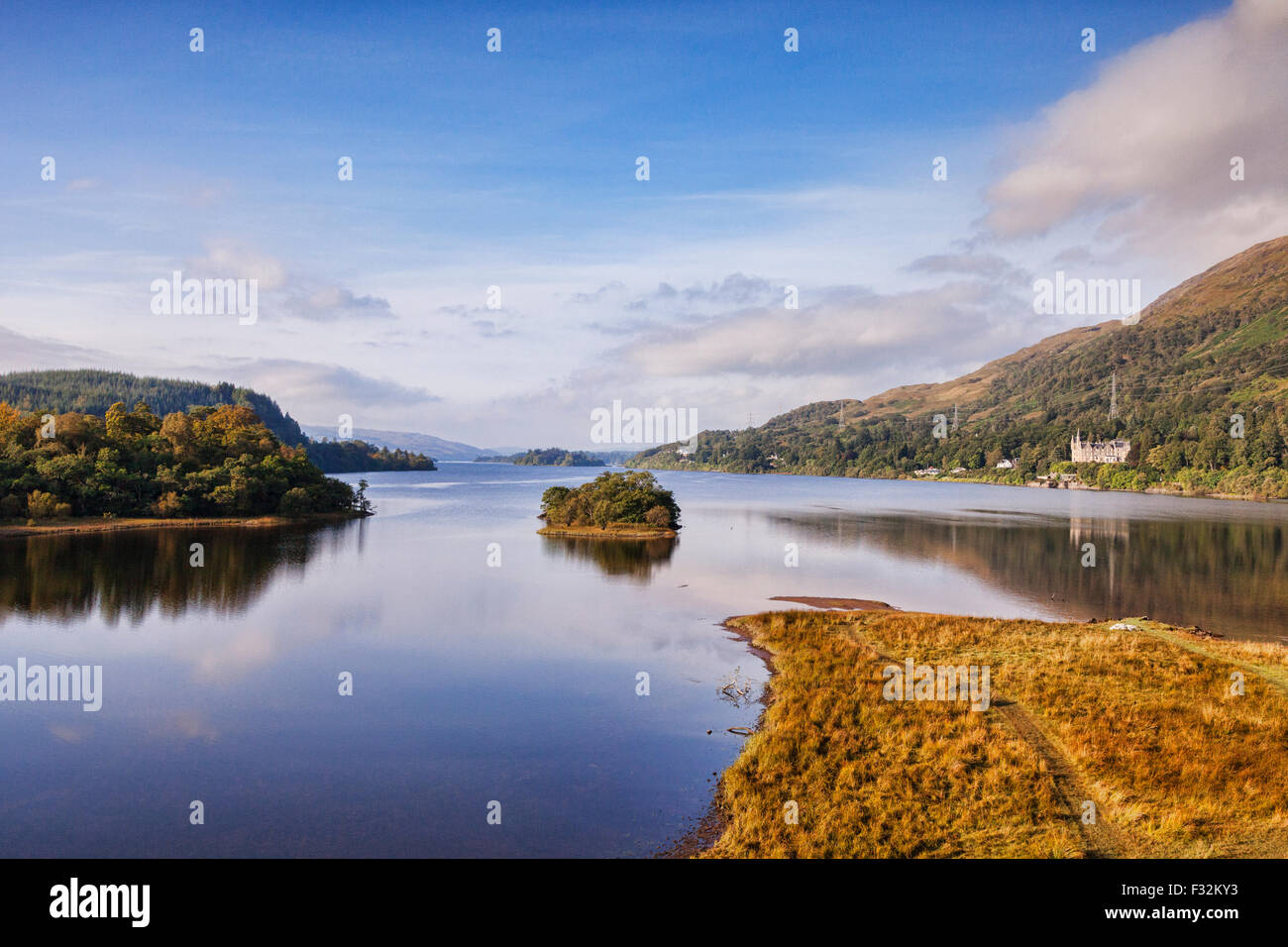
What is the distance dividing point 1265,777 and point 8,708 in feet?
126

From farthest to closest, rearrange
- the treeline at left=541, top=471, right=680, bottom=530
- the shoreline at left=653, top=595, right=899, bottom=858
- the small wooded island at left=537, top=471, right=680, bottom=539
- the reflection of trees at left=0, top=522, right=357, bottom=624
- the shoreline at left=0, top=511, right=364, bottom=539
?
the treeline at left=541, top=471, right=680, bottom=530
the small wooded island at left=537, top=471, right=680, bottom=539
the shoreline at left=0, top=511, right=364, bottom=539
the reflection of trees at left=0, top=522, right=357, bottom=624
the shoreline at left=653, top=595, right=899, bottom=858

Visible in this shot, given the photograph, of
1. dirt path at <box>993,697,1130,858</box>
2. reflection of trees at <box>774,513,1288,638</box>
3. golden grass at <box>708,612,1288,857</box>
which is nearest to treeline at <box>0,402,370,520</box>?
reflection of trees at <box>774,513,1288,638</box>

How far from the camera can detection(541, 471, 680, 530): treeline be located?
8594 centimetres

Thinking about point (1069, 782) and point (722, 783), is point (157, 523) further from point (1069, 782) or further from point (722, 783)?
point (1069, 782)

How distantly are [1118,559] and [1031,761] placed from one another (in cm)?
5846

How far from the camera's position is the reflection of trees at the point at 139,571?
134 ft

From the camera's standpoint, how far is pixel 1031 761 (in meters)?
18.1

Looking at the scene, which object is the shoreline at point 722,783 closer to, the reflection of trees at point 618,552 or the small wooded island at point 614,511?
the reflection of trees at point 618,552

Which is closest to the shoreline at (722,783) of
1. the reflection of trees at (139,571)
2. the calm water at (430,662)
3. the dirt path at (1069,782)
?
the calm water at (430,662)

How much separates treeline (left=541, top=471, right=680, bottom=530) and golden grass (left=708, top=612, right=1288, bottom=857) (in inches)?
2218

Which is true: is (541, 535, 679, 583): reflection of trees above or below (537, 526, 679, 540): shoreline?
below

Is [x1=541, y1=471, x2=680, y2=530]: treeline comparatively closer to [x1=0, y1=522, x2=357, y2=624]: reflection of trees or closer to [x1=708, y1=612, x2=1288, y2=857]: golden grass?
[x1=0, y1=522, x2=357, y2=624]: reflection of trees

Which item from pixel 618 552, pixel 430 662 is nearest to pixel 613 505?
pixel 618 552
